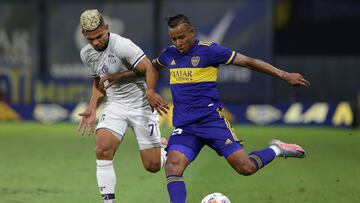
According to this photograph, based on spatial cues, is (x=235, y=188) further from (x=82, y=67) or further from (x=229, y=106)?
(x=82, y=67)

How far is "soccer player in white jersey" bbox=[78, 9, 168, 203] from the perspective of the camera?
7.47m

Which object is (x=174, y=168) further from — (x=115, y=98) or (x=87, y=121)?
(x=115, y=98)

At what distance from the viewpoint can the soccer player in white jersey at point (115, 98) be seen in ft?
24.5

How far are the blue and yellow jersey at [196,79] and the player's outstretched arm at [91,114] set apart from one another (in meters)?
0.94

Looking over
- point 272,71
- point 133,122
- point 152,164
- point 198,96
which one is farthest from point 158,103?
point 152,164

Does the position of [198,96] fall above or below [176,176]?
above

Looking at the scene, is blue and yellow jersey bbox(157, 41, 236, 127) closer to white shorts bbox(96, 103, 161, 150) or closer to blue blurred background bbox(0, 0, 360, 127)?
white shorts bbox(96, 103, 161, 150)

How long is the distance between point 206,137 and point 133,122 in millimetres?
1144

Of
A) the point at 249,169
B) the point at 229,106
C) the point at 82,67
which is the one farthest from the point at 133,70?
the point at 82,67

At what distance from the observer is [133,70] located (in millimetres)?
7855

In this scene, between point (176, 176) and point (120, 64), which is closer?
point (176, 176)

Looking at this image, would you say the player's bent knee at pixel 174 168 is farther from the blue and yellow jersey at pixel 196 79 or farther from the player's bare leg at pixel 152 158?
the player's bare leg at pixel 152 158

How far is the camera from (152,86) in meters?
7.50

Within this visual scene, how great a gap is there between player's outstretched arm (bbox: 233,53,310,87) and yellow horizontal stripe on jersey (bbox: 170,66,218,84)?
297mm
